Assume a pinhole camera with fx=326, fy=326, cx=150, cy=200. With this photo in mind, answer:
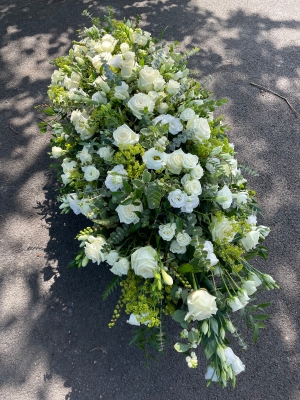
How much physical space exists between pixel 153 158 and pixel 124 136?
0.23 meters

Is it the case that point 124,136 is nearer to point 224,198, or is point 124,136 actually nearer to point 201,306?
point 224,198

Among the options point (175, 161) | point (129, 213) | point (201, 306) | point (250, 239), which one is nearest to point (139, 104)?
point (175, 161)

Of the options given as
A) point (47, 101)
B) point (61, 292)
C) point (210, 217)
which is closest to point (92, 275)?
point (61, 292)

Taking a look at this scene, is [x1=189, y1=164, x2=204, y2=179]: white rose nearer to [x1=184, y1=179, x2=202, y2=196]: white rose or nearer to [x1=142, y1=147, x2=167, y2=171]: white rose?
[x1=184, y1=179, x2=202, y2=196]: white rose

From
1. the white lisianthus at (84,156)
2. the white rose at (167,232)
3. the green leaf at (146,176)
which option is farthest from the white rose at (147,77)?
the white rose at (167,232)

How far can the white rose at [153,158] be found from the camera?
171 cm

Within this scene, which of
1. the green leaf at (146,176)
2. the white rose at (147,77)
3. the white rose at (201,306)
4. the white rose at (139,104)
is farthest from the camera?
the white rose at (147,77)

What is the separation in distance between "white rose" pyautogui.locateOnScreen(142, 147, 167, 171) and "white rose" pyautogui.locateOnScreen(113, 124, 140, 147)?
0.14 metres

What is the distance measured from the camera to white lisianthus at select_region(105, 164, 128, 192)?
1.72m

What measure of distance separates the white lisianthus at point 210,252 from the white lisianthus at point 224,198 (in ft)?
0.73

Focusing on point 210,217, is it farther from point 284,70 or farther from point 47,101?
point 284,70

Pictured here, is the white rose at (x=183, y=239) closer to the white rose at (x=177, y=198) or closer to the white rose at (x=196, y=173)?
the white rose at (x=177, y=198)

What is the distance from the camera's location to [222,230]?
172 centimetres

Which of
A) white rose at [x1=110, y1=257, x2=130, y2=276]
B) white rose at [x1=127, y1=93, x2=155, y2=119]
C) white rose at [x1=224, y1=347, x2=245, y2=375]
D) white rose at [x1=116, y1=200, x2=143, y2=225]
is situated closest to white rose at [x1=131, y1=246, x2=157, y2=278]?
white rose at [x1=110, y1=257, x2=130, y2=276]
